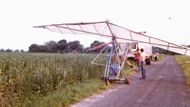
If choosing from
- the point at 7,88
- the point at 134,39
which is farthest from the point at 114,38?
the point at 7,88

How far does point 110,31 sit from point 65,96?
6188 mm

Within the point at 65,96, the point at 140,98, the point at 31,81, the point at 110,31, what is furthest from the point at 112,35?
the point at 65,96

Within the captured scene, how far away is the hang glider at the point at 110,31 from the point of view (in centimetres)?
1614

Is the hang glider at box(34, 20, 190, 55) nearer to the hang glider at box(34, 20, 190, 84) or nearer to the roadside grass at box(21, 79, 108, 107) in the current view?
the hang glider at box(34, 20, 190, 84)

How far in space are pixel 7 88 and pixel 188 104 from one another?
5493mm

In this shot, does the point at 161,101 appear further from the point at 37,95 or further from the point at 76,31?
the point at 76,31

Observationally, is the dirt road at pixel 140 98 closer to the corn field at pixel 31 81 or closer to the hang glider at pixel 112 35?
the corn field at pixel 31 81

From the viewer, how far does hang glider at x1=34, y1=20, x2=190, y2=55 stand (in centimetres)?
1614

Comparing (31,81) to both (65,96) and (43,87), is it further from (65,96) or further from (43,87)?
(65,96)

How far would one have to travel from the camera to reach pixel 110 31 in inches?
664

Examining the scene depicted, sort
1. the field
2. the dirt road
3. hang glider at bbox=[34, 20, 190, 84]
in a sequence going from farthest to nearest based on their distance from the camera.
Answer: hang glider at bbox=[34, 20, 190, 84]
the dirt road
the field

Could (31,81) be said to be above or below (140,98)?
above

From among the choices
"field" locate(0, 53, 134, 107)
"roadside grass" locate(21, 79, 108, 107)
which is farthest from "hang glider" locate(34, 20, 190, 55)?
"roadside grass" locate(21, 79, 108, 107)

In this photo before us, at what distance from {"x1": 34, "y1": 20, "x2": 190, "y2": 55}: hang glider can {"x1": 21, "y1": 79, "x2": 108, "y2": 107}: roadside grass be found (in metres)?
2.86
